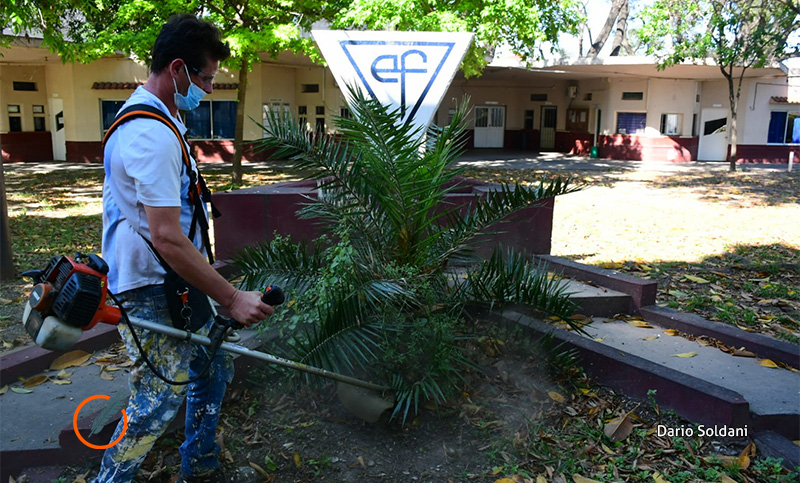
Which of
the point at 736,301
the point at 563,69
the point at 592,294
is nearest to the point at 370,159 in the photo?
the point at 592,294

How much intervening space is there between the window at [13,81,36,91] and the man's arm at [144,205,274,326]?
2324cm

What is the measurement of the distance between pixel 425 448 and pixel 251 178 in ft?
49.4

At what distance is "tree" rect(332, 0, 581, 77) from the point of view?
13188 mm

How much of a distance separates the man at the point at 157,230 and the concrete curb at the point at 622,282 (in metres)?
3.68

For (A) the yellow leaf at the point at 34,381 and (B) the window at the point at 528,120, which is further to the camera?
(B) the window at the point at 528,120

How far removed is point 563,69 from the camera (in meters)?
25.1

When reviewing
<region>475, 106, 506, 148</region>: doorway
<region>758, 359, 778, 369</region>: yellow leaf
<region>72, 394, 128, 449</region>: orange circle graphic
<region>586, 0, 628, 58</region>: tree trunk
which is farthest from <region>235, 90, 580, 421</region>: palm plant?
<region>586, 0, 628, 58</region>: tree trunk

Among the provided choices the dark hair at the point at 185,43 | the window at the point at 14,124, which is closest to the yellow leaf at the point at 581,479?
the dark hair at the point at 185,43

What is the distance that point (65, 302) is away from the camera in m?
2.32

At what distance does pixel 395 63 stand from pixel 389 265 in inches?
60.0

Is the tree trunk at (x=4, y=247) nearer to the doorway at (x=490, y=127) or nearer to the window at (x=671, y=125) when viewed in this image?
the window at (x=671, y=125)

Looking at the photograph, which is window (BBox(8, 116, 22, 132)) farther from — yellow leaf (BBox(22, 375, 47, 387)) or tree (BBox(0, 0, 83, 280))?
yellow leaf (BBox(22, 375, 47, 387))

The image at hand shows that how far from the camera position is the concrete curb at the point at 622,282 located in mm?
5426

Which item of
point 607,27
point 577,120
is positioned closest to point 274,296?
point 577,120
